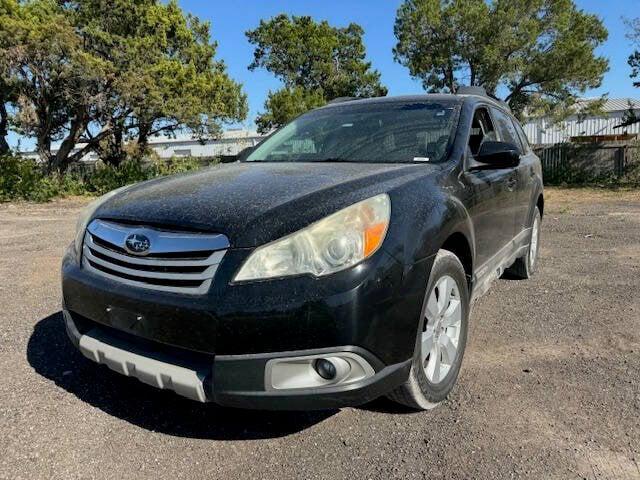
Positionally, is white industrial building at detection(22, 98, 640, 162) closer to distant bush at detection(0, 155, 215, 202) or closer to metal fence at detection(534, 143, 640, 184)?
metal fence at detection(534, 143, 640, 184)

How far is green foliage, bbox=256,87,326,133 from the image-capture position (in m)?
30.7

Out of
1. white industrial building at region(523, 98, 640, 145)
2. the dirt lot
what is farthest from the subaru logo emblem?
Answer: white industrial building at region(523, 98, 640, 145)

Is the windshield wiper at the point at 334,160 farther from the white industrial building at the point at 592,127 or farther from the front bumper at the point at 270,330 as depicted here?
the white industrial building at the point at 592,127

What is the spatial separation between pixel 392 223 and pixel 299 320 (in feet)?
2.01

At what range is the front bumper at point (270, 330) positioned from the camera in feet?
6.96

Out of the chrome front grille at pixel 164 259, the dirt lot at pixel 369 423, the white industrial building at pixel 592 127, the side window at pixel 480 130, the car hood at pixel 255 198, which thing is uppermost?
the white industrial building at pixel 592 127

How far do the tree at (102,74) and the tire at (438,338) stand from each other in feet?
61.3

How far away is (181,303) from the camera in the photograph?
2209 mm

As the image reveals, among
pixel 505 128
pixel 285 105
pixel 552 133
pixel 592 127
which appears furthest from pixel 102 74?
pixel 592 127

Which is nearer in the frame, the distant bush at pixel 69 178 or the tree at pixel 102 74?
the distant bush at pixel 69 178

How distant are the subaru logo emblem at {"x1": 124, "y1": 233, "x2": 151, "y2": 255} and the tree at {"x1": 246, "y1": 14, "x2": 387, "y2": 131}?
34637 mm

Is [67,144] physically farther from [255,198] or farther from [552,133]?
[552,133]

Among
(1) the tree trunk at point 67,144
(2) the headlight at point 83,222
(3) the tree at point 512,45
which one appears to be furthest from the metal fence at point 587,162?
(2) the headlight at point 83,222

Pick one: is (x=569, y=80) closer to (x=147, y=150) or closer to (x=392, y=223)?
(x=147, y=150)
